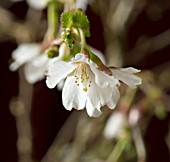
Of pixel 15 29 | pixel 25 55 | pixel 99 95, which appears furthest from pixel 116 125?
pixel 99 95

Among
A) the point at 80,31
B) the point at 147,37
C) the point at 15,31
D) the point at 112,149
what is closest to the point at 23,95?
the point at 15,31

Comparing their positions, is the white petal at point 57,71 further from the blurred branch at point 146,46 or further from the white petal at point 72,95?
the blurred branch at point 146,46

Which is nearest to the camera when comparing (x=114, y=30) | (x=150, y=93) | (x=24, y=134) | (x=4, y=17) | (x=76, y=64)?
(x=76, y=64)

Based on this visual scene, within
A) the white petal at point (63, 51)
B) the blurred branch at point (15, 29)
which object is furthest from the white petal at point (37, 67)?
the blurred branch at point (15, 29)

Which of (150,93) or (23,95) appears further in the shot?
(23,95)

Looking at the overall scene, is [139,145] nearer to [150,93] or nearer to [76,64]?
[150,93]
